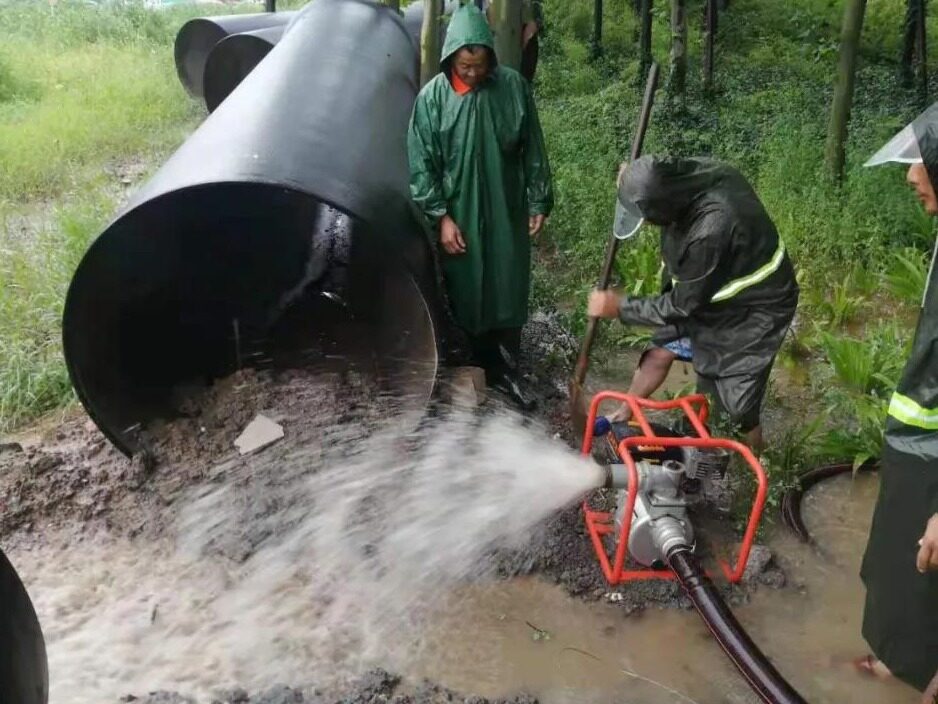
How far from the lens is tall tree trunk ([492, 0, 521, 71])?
498 cm

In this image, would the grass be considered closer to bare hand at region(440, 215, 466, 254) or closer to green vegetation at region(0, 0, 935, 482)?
green vegetation at region(0, 0, 935, 482)

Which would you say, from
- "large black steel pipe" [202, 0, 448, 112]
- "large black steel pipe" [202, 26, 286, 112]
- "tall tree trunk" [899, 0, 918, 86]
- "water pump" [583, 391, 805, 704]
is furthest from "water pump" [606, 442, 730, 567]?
"tall tree trunk" [899, 0, 918, 86]

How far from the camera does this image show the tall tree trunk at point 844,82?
5810 millimetres

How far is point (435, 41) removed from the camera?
16.9 feet

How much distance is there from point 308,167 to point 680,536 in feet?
6.00

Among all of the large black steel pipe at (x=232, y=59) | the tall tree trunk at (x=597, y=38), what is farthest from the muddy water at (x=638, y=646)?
the tall tree trunk at (x=597, y=38)

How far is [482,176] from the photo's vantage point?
12.3ft

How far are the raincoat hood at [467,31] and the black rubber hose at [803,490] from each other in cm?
237

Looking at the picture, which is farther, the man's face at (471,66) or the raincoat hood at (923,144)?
the man's face at (471,66)

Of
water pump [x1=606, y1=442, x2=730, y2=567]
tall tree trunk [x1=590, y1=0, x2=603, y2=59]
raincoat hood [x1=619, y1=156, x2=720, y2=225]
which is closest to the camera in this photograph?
water pump [x1=606, y1=442, x2=730, y2=567]

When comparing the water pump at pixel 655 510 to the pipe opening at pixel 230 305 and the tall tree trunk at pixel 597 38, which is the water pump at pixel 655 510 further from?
the tall tree trunk at pixel 597 38

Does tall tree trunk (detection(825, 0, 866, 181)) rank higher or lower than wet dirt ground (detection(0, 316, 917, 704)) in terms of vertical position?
higher

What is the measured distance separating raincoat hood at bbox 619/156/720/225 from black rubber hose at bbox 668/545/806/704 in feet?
4.14

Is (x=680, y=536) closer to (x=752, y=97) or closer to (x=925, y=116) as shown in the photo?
(x=925, y=116)
